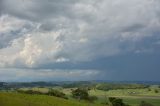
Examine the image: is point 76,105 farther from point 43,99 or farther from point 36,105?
point 36,105

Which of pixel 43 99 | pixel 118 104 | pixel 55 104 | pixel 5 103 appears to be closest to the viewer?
pixel 5 103

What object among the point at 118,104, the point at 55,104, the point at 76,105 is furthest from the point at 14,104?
the point at 118,104

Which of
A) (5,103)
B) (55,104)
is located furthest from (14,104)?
(55,104)

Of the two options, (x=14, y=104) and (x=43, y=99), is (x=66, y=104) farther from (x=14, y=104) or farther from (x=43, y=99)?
(x=14, y=104)

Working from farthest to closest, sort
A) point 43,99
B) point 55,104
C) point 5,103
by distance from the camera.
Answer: point 43,99 < point 55,104 < point 5,103

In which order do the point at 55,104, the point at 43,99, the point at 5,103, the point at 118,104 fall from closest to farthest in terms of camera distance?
the point at 5,103, the point at 55,104, the point at 43,99, the point at 118,104

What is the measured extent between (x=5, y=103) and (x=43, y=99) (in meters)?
31.4

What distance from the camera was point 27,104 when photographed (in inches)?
3974

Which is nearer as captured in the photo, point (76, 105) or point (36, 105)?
point (36, 105)

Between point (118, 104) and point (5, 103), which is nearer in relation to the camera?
point (5, 103)

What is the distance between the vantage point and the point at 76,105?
12544 cm

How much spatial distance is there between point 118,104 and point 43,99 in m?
69.5

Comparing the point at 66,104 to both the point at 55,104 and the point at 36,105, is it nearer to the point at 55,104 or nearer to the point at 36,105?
the point at 55,104

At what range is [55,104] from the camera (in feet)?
388
